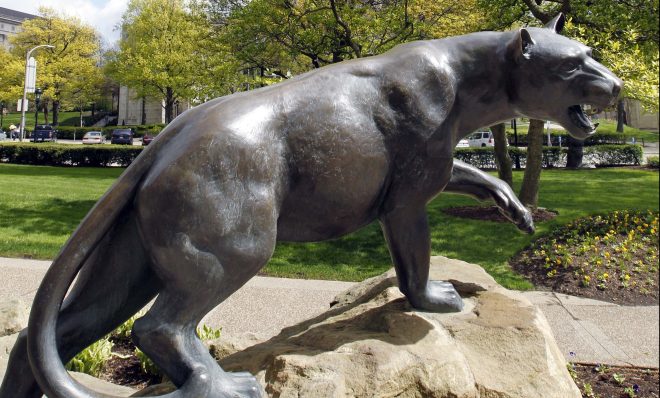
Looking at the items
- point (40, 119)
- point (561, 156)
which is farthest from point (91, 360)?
point (40, 119)

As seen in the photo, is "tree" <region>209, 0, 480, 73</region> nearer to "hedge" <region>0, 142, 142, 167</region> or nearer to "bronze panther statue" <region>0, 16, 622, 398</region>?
"bronze panther statue" <region>0, 16, 622, 398</region>

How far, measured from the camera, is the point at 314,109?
8.48 feet

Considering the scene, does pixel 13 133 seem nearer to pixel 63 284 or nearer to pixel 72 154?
pixel 72 154

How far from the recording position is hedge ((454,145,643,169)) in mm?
22703

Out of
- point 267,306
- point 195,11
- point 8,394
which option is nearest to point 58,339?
point 8,394

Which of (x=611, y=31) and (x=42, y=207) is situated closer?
(x=611, y=31)

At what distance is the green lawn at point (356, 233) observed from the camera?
27.7 ft

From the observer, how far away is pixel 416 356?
2697 millimetres

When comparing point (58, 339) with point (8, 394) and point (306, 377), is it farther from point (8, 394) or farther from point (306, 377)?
point (306, 377)

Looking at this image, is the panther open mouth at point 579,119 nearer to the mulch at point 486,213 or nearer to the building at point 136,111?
the mulch at point 486,213

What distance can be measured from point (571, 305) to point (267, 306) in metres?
3.59

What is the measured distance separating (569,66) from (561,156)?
22.5 meters

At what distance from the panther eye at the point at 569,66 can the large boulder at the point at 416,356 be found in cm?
133

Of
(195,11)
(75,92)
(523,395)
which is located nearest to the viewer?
(523,395)
